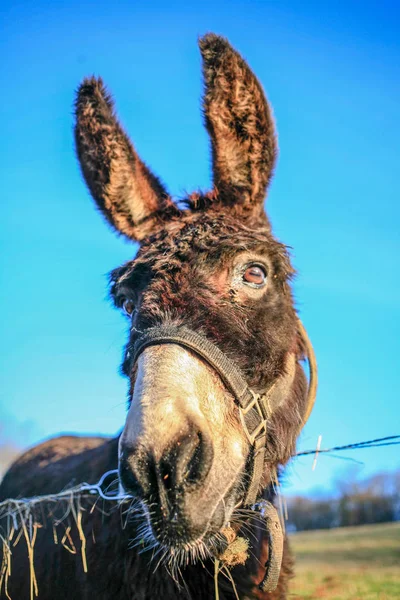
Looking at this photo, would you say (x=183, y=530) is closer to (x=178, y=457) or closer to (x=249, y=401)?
(x=178, y=457)

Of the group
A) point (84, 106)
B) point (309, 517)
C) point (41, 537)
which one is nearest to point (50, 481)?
point (41, 537)

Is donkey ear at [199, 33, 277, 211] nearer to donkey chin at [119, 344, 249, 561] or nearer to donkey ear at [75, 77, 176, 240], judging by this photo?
donkey ear at [75, 77, 176, 240]

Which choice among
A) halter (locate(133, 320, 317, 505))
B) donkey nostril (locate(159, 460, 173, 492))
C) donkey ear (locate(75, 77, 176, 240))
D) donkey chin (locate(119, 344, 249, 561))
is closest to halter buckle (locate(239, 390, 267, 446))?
halter (locate(133, 320, 317, 505))

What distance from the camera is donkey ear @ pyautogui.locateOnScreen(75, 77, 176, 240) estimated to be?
157 inches

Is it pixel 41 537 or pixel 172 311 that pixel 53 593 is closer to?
pixel 41 537

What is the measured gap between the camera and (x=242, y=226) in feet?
10.3

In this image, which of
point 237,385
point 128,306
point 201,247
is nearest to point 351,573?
point 128,306

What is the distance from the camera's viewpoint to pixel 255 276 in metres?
2.88

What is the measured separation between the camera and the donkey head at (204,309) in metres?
1.95

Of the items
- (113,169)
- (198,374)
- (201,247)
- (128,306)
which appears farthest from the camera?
(113,169)

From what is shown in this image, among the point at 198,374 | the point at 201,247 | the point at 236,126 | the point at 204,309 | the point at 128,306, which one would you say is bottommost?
the point at 198,374

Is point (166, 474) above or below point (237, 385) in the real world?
below

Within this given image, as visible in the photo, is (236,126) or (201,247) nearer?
(201,247)

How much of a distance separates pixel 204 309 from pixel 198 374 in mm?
416
